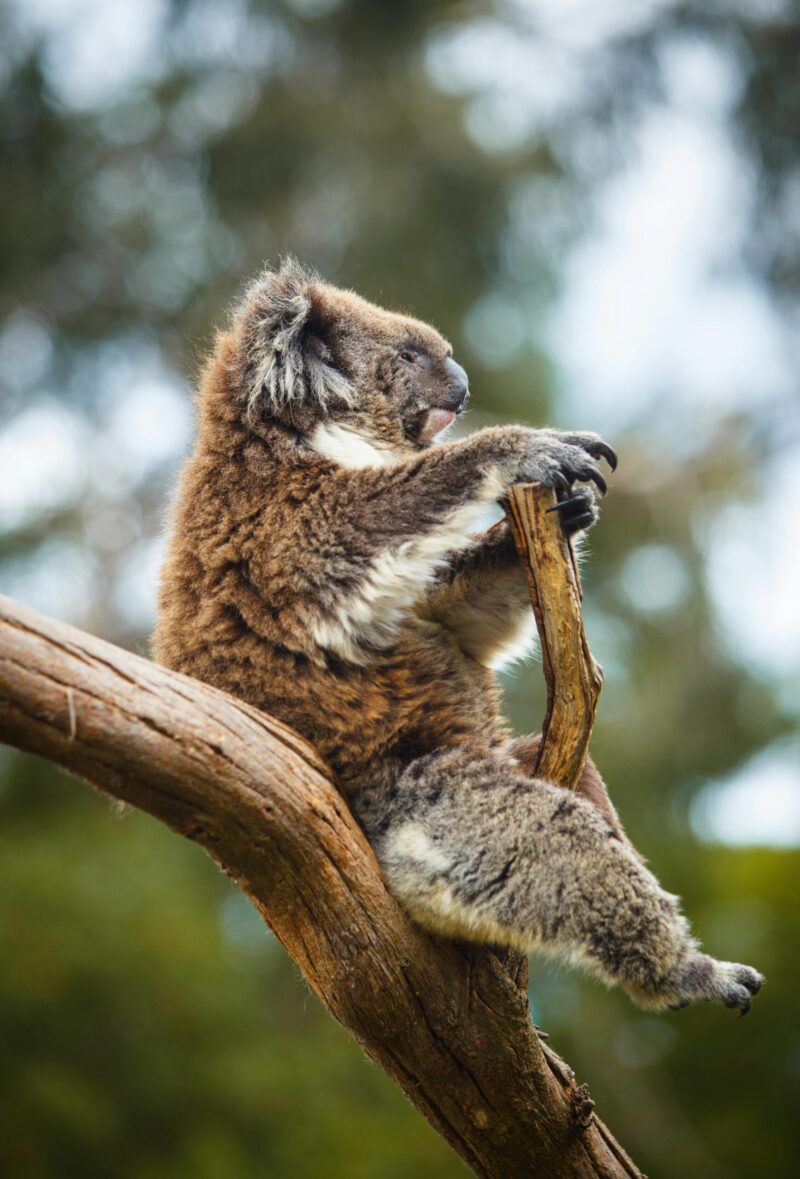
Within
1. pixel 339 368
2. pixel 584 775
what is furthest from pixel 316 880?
pixel 339 368

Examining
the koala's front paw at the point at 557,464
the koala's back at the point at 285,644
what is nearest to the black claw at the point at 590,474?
the koala's front paw at the point at 557,464

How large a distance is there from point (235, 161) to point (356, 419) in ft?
20.5

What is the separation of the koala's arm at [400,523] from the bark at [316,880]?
378mm

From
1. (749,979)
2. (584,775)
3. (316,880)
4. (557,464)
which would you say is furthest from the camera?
(584,775)

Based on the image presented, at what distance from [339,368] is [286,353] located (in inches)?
12.3

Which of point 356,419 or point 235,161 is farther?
point 235,161

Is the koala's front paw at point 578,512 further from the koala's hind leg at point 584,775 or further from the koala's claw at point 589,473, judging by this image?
the koala's hind leg at point 584,775

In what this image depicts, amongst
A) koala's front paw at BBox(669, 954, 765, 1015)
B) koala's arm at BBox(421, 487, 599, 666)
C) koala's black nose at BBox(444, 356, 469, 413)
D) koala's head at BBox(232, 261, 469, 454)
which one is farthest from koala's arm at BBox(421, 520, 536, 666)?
koala's front paw at BBox(669, 954, 765, 1015)

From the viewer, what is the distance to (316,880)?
105 inches

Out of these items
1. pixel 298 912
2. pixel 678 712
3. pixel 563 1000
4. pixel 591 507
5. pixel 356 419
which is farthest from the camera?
pixel 563 1000

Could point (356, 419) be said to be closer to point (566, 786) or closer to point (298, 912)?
point (566, 786)

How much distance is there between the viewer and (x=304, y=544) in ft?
9.82

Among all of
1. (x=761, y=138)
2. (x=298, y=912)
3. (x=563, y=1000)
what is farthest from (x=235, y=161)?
(x=298, y=912)

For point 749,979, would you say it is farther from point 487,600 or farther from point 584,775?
point 487,600
